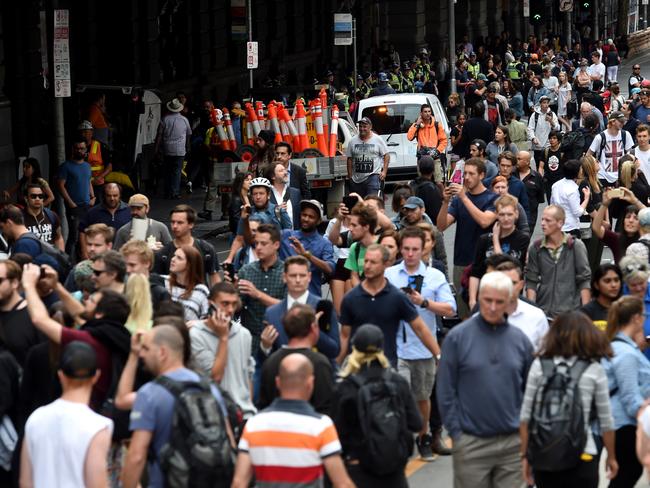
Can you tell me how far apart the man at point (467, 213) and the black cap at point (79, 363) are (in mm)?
6616

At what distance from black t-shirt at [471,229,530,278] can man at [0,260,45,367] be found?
410cm

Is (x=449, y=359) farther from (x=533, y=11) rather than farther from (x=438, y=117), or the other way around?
(x=533, y=11)

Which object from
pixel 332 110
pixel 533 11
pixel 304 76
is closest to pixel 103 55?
pixel 332 110

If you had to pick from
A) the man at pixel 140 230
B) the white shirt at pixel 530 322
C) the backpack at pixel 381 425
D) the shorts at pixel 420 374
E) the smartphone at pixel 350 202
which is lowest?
the shorts at pixel 420 374

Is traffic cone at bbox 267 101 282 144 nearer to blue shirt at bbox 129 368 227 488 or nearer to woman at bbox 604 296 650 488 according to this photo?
woman at bbox 604 296 650 488

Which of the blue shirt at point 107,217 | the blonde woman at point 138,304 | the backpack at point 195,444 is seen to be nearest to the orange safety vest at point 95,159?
the blue shirt at point 107,217

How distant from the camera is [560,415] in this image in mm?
8328

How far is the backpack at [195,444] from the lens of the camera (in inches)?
301

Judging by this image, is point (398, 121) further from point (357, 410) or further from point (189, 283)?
point (357, 410)

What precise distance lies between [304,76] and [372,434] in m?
39.6

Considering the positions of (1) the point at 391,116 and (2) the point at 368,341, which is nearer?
(2) the point at 368,341

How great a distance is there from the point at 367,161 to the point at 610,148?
3.25m

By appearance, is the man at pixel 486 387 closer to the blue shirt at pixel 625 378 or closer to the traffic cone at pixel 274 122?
the blue shirt at pixel 625 378

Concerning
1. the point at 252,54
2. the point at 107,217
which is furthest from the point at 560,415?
the point at 252,54
